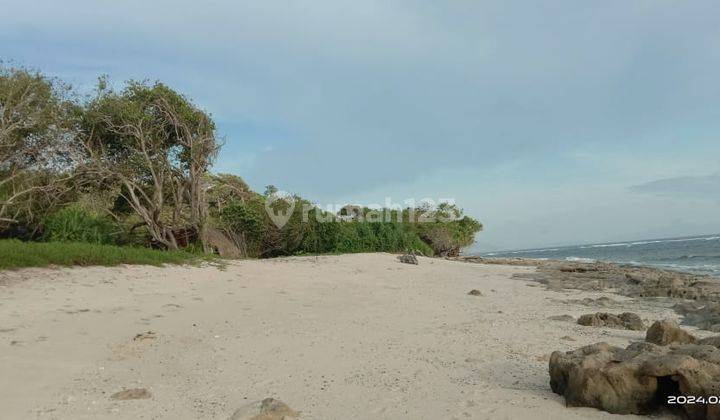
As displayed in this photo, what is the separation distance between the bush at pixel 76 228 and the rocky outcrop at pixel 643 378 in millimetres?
16827

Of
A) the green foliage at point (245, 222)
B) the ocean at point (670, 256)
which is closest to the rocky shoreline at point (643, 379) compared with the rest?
the green foliage at point (245, 222)

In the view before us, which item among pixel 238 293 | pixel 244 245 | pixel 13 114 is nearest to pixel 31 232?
pixel 13 114

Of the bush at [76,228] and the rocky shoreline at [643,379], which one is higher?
the bush at [76,228]

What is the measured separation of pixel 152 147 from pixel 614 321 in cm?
1692

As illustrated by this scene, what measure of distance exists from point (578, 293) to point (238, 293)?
988cm

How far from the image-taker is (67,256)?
11.3 metres

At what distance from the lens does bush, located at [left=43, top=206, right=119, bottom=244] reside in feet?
58.1

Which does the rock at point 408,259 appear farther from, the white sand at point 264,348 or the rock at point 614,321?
the rock at point 614,321

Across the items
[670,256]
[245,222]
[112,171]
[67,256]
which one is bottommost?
[670,256]

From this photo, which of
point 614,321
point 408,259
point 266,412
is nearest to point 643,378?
point 266,412

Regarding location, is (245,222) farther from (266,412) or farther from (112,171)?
(266,412)

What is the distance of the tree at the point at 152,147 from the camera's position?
18.9m

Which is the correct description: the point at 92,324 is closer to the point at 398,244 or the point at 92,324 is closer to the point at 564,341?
the point at 564,341

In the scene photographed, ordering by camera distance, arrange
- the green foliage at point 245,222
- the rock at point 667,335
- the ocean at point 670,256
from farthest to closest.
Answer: the ocean at point 670,256 → the green foliage at point 245,222 → the rock at point 667,335
